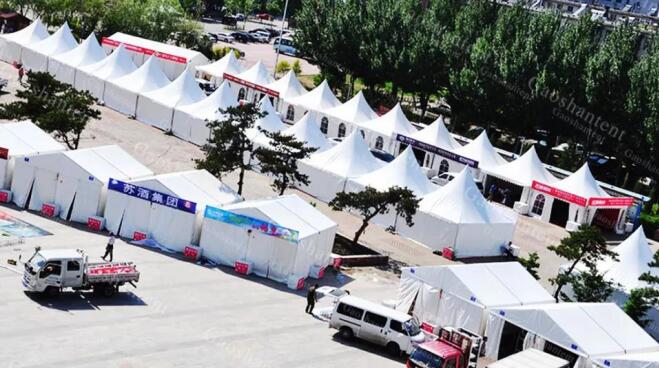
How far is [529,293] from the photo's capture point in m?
31.5

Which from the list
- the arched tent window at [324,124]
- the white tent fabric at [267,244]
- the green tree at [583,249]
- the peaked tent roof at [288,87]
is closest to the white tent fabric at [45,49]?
the peaked tent roof at [288,87]

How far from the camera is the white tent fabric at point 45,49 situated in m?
59.1

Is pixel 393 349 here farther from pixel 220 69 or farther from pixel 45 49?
pixel 220 69

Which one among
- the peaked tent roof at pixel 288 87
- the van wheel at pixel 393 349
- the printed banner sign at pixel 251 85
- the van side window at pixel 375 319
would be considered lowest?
the van wheel at pixel 393 349

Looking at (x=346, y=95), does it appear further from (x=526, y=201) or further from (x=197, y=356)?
(x=197, y=356)

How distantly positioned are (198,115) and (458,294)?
81.3 ft

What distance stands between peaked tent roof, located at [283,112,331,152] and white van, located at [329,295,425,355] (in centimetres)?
2113

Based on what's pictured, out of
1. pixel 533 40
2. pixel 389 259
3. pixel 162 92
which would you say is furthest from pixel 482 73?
pixel 389 259

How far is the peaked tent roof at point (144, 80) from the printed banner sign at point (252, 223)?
22.5m

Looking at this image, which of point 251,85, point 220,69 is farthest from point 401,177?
point 220,69

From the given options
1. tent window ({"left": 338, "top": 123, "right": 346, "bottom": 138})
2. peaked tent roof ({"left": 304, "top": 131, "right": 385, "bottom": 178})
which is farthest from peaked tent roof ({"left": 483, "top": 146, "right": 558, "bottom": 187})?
tent window ({"left": 338, "top": 123, "right": 346, "bottom": 138})

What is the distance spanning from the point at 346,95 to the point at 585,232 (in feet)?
141

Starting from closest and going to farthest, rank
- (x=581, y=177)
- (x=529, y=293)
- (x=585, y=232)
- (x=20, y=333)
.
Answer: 1. (x=20, y=333)
2. (x=529, y=293)
3. (x=585, y=232)
4. (x=581, y=177)

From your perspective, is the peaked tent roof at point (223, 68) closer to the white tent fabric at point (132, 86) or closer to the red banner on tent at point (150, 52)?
the red banner on tent at point (150, 52)
